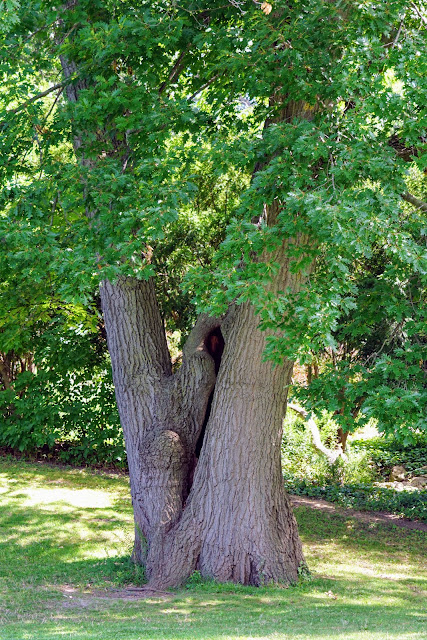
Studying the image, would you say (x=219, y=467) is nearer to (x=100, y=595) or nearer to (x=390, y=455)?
(x=100, y=595)

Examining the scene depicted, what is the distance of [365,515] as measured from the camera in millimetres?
12914

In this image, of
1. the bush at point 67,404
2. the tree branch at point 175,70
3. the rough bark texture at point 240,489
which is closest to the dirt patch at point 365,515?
the bush at point 67,404

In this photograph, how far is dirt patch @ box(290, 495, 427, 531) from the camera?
12492mm

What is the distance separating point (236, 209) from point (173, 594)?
4.19 meters

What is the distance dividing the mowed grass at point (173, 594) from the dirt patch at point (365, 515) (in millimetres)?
360

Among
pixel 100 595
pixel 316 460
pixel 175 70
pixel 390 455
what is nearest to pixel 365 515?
pixel 316 460

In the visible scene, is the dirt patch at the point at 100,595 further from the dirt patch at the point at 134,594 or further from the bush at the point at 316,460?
the bush at the point at 316,460

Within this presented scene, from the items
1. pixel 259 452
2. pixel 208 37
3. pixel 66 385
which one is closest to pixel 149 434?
pixel 259 452

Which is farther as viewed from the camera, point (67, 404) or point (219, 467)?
point (67, 404)

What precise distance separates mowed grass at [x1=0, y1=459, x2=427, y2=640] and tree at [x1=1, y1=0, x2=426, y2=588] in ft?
2.10

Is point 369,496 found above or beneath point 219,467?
beneath

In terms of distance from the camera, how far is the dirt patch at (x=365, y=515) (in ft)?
41.0

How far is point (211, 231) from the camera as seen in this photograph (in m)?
12.5

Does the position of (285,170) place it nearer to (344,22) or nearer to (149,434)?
(344,22)
